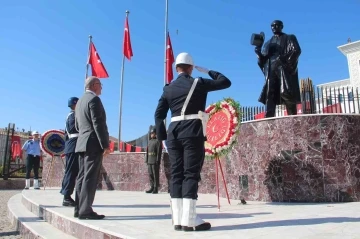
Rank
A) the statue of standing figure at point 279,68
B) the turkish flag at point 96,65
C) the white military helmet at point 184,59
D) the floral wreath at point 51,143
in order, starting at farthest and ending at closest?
the turkish flag at point 96,65 < the floral wreath at point 51,143 < the statue of standing figure at point 279,68 < the white military helmet at point 184,59

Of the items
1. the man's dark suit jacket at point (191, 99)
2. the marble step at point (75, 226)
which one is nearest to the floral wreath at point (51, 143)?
the marble step at point (75, 226)

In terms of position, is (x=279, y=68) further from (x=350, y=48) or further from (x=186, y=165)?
(x=350, y=48)

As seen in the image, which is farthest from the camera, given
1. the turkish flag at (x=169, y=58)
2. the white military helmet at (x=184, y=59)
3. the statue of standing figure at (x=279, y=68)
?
the turkish flag at (x=169, y=58)

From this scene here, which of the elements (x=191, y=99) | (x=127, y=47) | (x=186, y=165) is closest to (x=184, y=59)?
(x=191, y=99)

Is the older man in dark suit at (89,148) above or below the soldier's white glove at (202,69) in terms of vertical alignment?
below

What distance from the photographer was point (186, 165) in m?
3.45

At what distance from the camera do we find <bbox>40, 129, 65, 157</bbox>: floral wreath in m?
11.2

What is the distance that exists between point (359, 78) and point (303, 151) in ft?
105

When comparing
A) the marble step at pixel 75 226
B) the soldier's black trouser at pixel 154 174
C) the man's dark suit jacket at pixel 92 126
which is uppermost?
the man's dark suit jacket at pixel 92 126

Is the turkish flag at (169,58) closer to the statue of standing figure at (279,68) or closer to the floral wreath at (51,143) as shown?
the floral wreath at (51,143)

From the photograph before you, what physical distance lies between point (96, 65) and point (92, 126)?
13.5 meters

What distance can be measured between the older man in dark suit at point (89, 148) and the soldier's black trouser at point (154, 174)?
496cm

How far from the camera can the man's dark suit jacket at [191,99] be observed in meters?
3.53

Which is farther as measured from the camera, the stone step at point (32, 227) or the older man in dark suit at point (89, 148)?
the older man in dark suit at point (89, 148)
